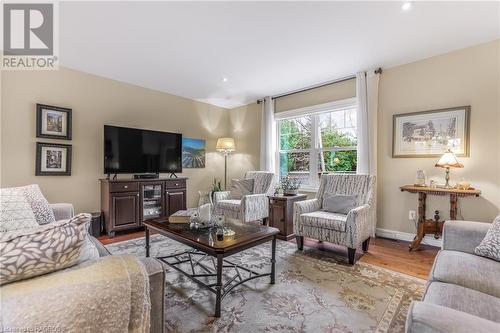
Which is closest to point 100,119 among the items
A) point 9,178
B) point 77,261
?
point 9,178

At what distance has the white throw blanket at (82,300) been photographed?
2.19 feet

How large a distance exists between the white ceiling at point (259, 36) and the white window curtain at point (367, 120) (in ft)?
0.76

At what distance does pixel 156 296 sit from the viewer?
3.29 ft

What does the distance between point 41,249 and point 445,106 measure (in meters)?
4.06

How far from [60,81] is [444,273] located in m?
4.67

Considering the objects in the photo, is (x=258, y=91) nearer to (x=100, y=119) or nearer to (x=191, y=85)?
(x=191, y=85)

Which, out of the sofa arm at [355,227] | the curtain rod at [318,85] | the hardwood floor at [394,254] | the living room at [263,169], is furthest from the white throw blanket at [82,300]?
the curtain rod at [318,85]

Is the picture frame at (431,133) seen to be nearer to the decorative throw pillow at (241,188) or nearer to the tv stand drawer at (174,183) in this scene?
the decorative throw pillow at (241,188)

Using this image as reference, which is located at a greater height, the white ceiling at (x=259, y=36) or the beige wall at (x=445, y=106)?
the white ceiling at (x=259, y=36)

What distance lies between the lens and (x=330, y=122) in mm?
4266

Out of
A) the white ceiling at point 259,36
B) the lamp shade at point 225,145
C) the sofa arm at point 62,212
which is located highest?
the white ceiling at point 259,36

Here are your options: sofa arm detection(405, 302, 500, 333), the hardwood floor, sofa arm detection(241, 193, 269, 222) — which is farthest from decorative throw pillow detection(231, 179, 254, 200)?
sofa arm detection(405, 302, 500, 333)

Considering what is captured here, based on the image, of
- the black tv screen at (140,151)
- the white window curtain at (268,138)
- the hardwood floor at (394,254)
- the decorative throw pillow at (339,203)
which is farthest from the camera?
the white window curtain at (268,138)

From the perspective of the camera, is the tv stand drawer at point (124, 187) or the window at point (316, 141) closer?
the tv stand drawer at point (124, 187)
